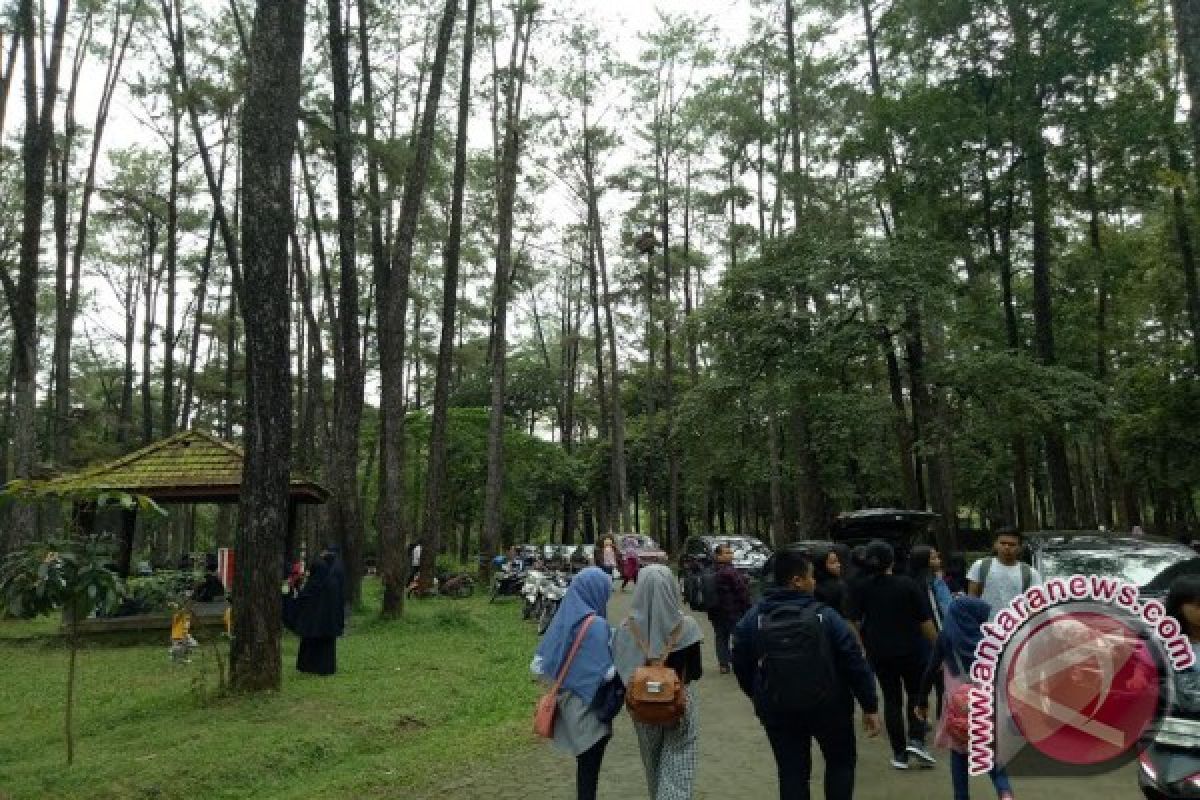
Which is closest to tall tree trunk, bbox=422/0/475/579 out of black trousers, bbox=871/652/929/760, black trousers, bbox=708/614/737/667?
black trousers, bbox=708/614/737/667

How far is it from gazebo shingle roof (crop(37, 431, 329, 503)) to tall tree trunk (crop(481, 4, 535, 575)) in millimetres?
8022

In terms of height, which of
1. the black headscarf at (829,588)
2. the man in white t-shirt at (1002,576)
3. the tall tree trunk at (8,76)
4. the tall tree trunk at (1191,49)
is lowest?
the black headscarf at (829,588)

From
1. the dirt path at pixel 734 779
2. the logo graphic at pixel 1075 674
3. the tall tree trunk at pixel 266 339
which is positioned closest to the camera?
the logo graphic at pixel 1075 674

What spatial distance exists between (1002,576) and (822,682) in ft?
9.09

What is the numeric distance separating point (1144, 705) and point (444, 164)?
82.5ft

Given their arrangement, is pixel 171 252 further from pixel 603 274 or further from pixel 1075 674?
pixel 1075 674

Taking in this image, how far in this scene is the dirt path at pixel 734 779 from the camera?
6.09 metres

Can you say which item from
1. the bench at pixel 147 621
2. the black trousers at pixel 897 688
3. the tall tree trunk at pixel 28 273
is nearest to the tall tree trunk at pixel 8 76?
the tall tree trunk at pixel 28 273

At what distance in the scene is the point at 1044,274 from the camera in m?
20.8

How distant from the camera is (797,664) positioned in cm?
457

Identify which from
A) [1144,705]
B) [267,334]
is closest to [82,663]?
[267,334]

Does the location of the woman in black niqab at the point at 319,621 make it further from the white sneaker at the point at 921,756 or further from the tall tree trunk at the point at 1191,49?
the tall tree trunk at the point at 1191,49

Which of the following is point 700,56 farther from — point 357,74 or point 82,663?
point 82,663

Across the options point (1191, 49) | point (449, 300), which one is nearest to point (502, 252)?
point (449, 300)
